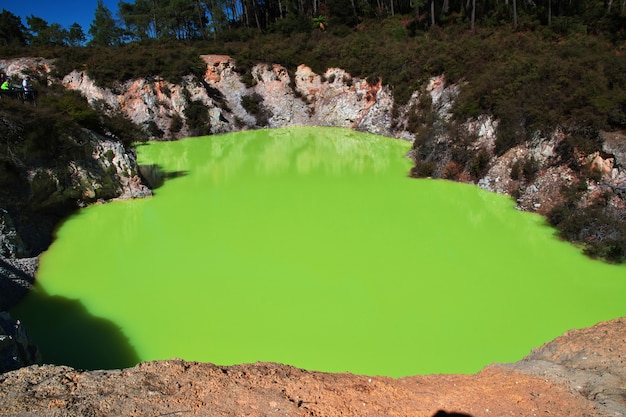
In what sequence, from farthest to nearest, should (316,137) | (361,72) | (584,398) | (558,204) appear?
(361,72), (316,137), (558,204), (584,398)

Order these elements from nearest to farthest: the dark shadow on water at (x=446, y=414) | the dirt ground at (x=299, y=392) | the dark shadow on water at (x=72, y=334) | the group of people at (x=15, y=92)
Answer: the dirt ground at (x=299, y=392) < the dark shadow on water at (x=446, y=414) < the dark shadow on water at (x=72, y=334) < the group of people at (x=15, y=92)

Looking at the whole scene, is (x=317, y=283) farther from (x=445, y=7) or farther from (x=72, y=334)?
(x=445, y=7)

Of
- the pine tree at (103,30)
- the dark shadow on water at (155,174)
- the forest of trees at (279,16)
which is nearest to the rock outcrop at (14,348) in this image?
the dark shadow on water at (155,174)

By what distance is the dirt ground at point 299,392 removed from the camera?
4754mm

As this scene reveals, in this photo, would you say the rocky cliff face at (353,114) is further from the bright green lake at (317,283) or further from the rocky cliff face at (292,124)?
the bright green lake at (317,283)

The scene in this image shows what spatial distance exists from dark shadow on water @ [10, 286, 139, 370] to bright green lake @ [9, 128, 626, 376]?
3cm

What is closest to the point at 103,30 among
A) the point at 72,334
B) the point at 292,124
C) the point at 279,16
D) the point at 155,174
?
the point at 279,16

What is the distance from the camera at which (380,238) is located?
11922 millimetres

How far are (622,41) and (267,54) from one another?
24472mm

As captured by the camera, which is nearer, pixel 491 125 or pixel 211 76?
pixel 491 125

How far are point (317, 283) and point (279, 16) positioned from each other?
49604 millimetres

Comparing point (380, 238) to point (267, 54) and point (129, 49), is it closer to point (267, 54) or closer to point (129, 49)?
point (267, 54)

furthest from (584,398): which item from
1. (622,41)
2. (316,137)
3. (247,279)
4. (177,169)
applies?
(622,41)

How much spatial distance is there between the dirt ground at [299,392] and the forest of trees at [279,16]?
102ft
